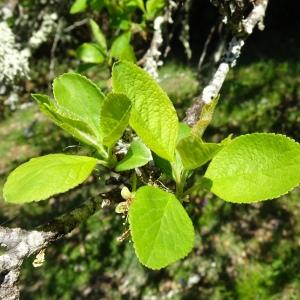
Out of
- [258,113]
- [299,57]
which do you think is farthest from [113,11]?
[299,57]

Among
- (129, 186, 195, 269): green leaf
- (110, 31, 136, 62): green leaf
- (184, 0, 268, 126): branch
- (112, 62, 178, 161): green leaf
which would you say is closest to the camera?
(129, 186, 195, 269): green leaf

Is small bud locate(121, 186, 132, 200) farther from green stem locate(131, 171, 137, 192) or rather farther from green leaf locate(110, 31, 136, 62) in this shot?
green leaf locate(110, 31, 136, 62)

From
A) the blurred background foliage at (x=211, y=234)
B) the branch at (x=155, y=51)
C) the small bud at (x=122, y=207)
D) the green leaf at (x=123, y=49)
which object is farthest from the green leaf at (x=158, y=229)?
the blurred background foliage at (x=211, y=234)

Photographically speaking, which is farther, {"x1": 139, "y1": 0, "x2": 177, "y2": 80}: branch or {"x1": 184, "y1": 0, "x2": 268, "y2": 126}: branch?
{"x1": 139, "y1": 0, "x2": 177, "y2": 80}: branch

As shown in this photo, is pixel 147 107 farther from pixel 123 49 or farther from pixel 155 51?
pixel 123 49

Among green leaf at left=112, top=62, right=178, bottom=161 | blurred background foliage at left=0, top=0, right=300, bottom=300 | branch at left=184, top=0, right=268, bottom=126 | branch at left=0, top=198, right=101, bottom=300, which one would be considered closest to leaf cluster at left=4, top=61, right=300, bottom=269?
green leaf at left=112, top=62, right=178, bottom=161

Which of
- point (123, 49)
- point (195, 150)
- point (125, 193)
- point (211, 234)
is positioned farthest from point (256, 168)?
point (211, 234)

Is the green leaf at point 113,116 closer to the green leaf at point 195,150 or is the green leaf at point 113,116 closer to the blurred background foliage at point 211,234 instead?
the green leaf at point 195,150

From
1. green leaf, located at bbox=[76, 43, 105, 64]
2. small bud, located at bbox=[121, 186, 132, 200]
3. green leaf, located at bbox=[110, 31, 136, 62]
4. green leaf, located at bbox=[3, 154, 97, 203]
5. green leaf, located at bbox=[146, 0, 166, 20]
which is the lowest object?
green leaf, located at bbox=[76, 43, 105, 64]
